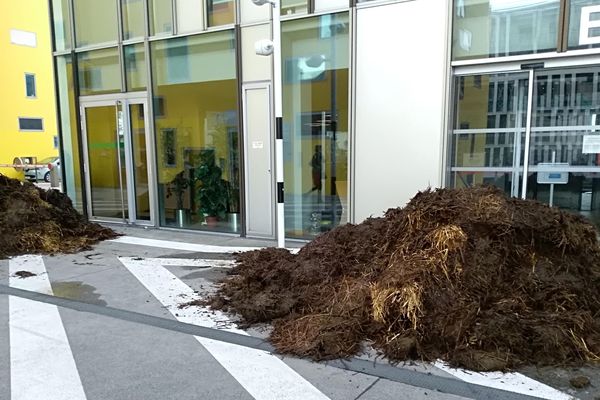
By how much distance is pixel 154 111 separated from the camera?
10125 millimetres

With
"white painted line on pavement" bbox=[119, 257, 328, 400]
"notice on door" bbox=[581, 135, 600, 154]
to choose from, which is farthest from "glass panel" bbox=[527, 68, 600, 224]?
"white painted line on pavement" bbox=[119, 257, 328, 400]

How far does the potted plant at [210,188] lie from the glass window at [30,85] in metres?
24.4

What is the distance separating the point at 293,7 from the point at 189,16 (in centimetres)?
236

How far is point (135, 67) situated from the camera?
408 inches

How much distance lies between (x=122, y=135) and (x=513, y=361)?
9.34 m

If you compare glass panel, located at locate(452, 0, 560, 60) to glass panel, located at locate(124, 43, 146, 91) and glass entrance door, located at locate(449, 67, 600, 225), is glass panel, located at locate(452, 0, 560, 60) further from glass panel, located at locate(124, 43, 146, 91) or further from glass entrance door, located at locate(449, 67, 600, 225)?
glass panel, located at locate(124, 43, 146, 91)

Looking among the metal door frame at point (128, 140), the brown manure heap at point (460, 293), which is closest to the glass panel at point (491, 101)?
the brown manure heap at point (460, 293)

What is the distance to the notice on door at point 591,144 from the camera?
6.62 meters

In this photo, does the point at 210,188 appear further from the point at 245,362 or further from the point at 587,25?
the point at 587,25

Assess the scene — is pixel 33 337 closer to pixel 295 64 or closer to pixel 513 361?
pixel 513 361

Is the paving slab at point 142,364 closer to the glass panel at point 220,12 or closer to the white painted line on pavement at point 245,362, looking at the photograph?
the white painted line on pavement at point 245,362

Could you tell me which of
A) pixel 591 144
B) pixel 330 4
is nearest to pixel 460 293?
pixel 591 144

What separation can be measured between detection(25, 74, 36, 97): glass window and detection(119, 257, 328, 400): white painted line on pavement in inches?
1104

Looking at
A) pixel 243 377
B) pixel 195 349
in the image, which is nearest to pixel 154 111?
pixel 195 349
